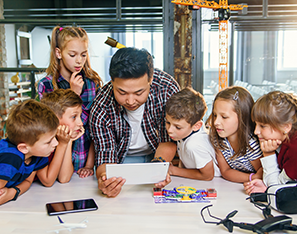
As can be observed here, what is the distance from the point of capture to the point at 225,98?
1.33 m

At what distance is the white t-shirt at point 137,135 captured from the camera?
153 cm

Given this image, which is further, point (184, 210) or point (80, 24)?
point (80, 24)

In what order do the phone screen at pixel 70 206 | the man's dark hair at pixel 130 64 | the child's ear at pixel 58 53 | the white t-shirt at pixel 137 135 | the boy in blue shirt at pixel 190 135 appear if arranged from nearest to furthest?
1. the phone screen at pixel 70 206
2. the man's dark hair at pixel 130 64
3. the boy in blue shirt at pixel 190 135
4. the white t-shirt at pixel 137 135
5. the child's ear at pixel 58 53

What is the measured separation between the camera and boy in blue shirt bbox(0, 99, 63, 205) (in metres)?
1.12

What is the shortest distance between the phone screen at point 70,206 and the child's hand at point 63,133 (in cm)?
32

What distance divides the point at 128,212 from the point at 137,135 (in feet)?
1.91

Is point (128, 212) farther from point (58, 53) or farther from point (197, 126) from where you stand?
point (58, 53)

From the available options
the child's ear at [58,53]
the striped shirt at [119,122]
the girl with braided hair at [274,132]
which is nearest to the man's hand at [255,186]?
the girl with braided hair at [274,132]

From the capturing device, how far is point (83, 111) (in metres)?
1.59

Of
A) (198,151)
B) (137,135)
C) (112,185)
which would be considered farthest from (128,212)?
(137,135)

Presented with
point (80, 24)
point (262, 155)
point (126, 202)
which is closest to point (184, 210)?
→ point (126, 202)

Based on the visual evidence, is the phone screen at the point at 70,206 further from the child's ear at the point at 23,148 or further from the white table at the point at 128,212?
the child's ear at the point at 23,148

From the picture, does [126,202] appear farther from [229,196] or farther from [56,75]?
[56,75]

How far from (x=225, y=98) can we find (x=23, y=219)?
96cm
